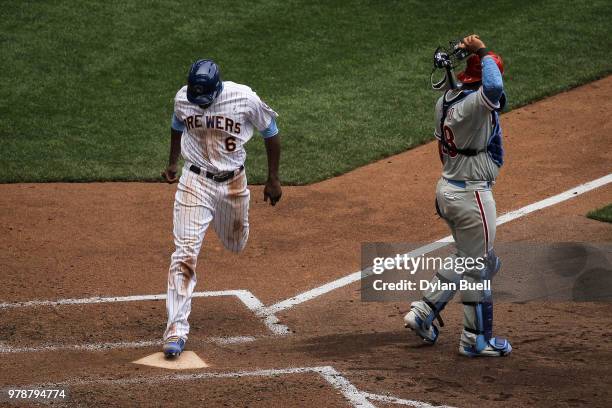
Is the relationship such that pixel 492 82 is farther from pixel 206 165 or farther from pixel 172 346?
pixel 172 346

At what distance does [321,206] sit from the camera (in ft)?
34.1

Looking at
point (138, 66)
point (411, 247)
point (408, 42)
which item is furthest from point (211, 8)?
point (411, 247)

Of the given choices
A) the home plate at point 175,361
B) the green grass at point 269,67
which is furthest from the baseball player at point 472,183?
the green grass at point 269,67

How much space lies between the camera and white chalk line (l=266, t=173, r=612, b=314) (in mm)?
8070

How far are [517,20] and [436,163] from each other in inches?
195

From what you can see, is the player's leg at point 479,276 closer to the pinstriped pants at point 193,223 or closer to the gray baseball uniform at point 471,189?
the gray baseball uniform at point 471,189

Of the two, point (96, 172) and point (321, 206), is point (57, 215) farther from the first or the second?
point (321, 206)

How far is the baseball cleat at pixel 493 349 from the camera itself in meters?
6.72

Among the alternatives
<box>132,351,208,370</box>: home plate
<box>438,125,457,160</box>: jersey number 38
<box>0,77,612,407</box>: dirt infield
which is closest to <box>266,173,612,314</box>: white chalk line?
<box>0,77,612,407</box>: dirt infield

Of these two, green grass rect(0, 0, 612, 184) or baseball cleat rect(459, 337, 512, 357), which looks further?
green grass rect(0, 0, 612, 184)

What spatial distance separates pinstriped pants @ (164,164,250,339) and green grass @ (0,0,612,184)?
3.79m

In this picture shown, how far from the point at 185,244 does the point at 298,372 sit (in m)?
1.27

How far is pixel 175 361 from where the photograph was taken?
668 cm

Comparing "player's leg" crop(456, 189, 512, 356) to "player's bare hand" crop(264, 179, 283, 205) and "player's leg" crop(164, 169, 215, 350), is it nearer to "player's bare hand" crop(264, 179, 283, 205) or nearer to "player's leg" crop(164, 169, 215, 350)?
"player's bare hand" crop(264, 179, 283, 205)
